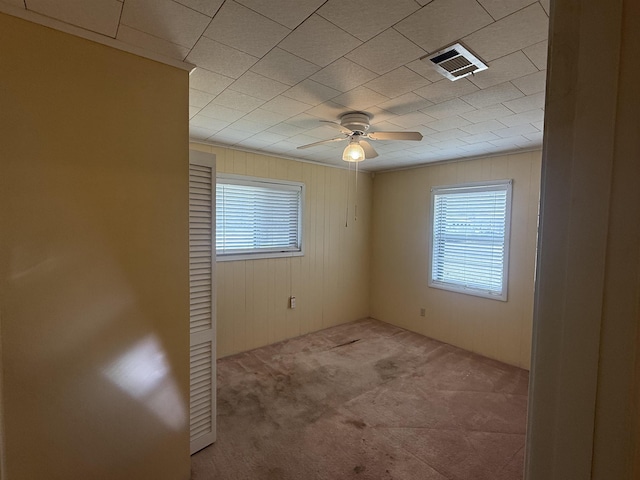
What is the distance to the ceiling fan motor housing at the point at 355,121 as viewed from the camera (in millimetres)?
2326

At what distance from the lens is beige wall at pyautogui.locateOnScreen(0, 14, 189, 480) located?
132cm

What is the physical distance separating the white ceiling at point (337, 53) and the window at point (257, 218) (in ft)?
3.34

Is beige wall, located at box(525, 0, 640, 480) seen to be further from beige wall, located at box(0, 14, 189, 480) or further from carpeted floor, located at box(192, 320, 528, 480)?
carpeted floor, located at box(192, 320, 528, 480)

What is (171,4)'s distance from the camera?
1.22 m

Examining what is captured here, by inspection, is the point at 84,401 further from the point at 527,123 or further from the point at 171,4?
the point at 527,123

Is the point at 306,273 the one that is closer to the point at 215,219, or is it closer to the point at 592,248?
the point at 215,219

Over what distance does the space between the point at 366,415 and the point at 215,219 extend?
1931 millimetres

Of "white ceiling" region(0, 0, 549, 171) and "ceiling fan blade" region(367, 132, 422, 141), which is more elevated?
"white ceiling" region(0, 0, 549, 171)

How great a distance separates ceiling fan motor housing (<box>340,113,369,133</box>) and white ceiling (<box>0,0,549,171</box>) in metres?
0.08

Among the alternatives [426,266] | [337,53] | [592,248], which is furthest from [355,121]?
[426,266]

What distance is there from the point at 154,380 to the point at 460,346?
352cm

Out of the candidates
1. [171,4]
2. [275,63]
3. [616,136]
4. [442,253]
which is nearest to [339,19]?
[275,63]

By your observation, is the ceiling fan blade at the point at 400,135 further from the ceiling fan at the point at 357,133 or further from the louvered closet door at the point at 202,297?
the louvered closet door at the point at 202,297

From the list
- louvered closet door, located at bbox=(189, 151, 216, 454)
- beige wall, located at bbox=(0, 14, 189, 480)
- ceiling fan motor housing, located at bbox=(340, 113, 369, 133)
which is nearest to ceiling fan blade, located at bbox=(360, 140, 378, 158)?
ceiling fan motor housing, located at bbox=(340, 113, 369, 133)
